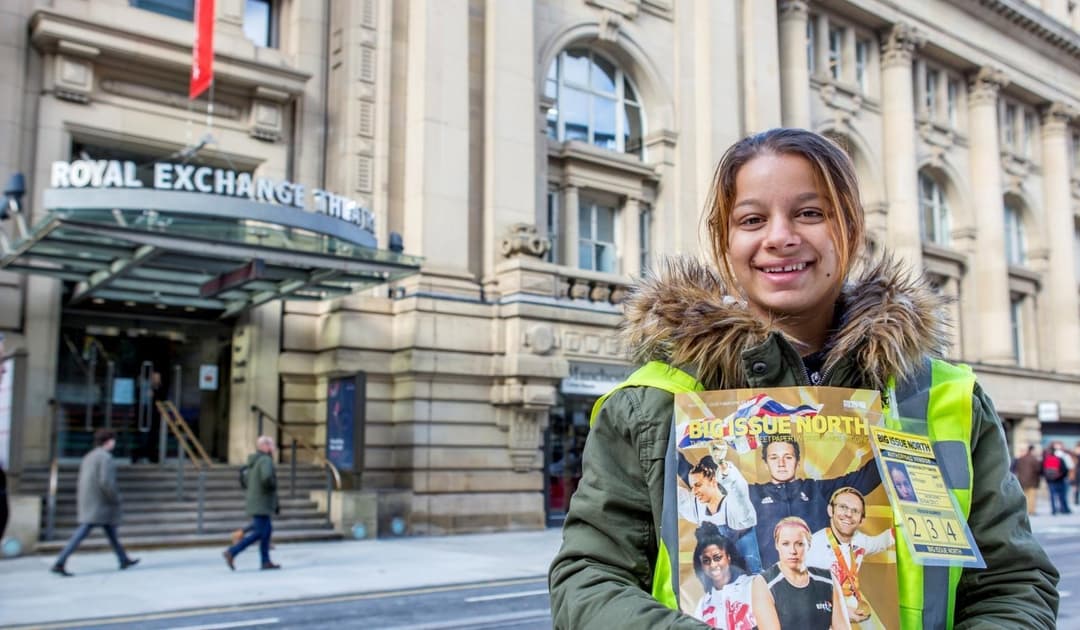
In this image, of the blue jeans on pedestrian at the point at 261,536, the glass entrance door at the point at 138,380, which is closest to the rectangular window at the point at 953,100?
the glass entrance door at the point at 138,380

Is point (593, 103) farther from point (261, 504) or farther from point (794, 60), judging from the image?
point (261, 504)

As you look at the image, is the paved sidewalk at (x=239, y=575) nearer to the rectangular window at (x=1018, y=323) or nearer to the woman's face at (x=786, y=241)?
the woman's face at (x=786, y=241)

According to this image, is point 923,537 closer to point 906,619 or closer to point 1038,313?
point 906,619

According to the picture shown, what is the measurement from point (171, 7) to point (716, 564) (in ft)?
69.9

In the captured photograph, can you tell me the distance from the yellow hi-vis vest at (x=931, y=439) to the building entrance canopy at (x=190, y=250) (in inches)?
583

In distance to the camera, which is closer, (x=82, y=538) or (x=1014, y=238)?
(x=82, y=538)

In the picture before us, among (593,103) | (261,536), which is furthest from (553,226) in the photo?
(261,536)

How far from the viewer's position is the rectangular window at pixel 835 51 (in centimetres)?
3293

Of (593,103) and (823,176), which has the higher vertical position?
(593,103)

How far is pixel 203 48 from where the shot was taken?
1888 centimetres

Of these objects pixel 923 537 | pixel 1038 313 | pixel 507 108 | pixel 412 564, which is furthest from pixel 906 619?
pixel 1038 313

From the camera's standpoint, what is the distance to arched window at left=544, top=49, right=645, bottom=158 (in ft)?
82.6

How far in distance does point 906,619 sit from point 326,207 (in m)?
17.0

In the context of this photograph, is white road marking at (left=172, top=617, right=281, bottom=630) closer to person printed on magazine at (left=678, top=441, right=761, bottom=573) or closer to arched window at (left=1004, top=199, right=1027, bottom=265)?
person printed on magazine at (left=678, top=441, right=761, bottom=573)
